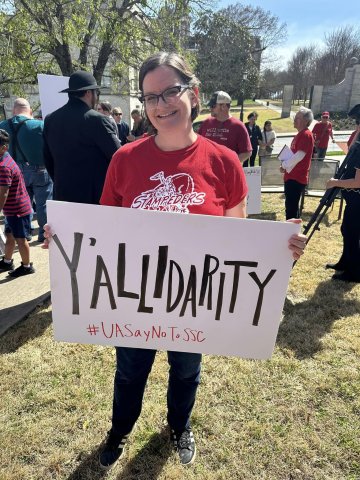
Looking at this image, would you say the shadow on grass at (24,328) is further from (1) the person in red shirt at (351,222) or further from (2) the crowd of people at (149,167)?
(1) the person in red shirt at (351,222)

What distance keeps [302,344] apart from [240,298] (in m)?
1.63

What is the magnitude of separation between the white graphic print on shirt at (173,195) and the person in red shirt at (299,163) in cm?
341

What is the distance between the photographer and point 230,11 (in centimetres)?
4391

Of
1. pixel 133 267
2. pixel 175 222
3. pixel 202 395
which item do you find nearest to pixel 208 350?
pixel 133 267

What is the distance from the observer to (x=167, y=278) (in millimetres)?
1524

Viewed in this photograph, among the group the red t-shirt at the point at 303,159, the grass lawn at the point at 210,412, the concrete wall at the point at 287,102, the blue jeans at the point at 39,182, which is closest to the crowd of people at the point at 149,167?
the grass lawn at the point at 210,412

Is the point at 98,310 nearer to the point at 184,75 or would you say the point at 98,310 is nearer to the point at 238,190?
the point at 238,190

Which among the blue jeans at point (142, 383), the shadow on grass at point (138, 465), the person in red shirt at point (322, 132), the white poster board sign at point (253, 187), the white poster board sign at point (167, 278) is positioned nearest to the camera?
the white poster board sign at point (167, 278)

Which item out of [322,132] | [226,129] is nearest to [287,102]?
[322,132]

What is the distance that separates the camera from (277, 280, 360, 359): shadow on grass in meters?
2.87

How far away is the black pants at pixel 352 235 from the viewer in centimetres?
375

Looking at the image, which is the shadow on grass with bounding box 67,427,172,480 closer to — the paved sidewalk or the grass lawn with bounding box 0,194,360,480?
the grass lawn with bounding box 0,194,360,480

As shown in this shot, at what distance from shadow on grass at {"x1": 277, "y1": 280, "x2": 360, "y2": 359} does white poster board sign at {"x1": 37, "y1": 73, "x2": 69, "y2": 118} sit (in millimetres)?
3789

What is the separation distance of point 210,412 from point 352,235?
2.66 meters
